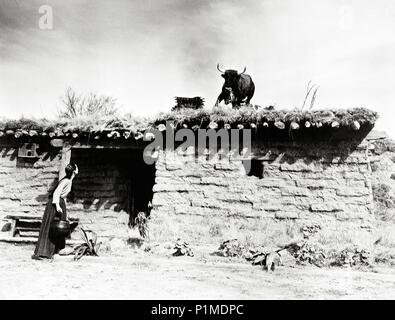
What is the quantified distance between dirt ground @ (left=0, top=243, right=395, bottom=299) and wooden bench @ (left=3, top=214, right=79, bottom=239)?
205cm

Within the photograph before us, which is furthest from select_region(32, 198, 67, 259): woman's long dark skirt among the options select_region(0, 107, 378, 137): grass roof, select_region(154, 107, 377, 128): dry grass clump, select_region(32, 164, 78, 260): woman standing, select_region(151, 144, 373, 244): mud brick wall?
select_region(154, 107, 377, 128): dry grass clump

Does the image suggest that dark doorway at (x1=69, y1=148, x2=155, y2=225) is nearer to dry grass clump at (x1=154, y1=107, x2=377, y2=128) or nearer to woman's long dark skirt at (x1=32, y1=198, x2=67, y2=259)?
dry grass clump at (x1=154, y1=107, x2=377, y2=128)

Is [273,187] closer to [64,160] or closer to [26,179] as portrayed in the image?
[64,160]

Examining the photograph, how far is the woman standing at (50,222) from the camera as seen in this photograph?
227 inches

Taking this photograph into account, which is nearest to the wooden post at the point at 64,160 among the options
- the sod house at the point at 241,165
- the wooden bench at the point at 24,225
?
the sod house at the point at 241,165

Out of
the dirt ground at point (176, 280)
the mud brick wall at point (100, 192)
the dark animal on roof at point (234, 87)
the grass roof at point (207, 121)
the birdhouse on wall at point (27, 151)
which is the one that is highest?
the dark animal on roof at point (234, 87)

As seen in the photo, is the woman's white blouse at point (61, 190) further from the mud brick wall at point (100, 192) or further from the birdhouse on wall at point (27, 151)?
the birdhouse on wall at point (27, 151)

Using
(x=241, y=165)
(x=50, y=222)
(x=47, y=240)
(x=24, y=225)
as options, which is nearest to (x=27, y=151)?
(x=24, y=225)

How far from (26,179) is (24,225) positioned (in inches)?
41.5

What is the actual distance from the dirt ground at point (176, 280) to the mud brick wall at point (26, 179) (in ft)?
8.50

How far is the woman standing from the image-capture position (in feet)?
18.9

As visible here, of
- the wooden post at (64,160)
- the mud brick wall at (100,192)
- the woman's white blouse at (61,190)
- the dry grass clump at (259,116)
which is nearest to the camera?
the woman's white blouse at (61,190)

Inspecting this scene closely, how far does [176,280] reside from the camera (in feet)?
14.3

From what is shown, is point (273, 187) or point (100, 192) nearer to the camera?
point (273, 187)
